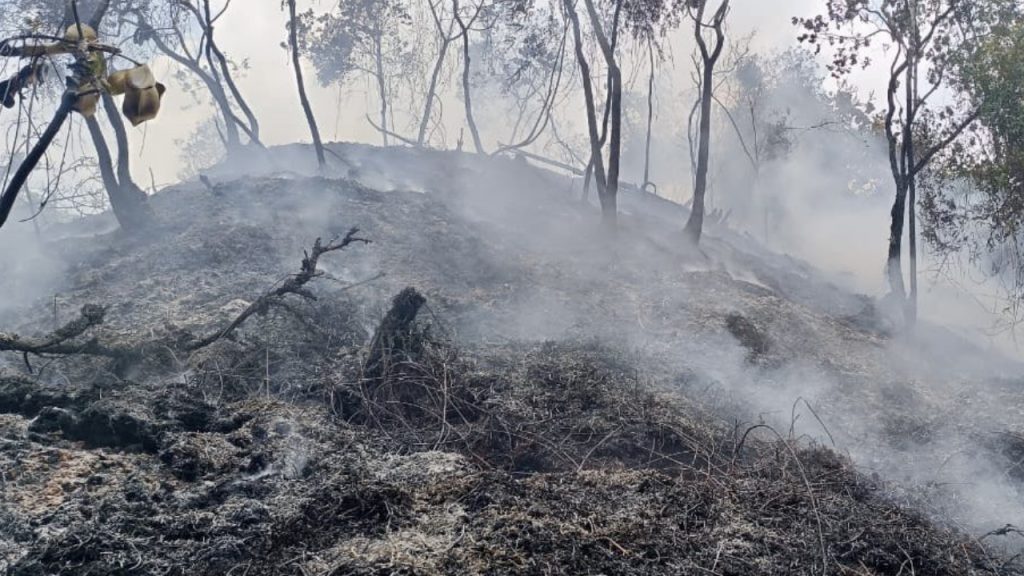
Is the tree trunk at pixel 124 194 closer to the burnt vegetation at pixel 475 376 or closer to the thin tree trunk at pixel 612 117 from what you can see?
the burnt vegetation at pixel 475 376

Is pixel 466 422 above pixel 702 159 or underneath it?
underneath

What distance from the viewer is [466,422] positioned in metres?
5.95

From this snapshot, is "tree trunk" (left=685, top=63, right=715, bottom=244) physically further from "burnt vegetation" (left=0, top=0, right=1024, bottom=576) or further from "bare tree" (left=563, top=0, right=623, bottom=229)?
"bare tree" (left=563, top=0, right=623, bottom=229)

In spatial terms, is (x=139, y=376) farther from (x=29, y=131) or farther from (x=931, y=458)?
(x=931, y=458)

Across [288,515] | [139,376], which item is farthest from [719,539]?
[139,376]

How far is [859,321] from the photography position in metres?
12.8

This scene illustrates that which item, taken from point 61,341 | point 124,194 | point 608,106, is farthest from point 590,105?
point 61,341

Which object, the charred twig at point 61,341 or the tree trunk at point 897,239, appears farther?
the tree trunk at point 897,239

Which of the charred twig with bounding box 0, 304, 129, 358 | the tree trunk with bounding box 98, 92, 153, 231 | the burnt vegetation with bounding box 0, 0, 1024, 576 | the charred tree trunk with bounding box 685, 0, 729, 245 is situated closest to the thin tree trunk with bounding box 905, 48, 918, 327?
the burnt vegetation with bounding box 0, 0, 1024, 576

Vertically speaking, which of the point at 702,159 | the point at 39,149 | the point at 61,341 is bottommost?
the point at 61,341

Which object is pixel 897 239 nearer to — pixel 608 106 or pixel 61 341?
pixel 608 106

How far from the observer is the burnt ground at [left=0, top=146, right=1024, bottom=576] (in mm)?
3859

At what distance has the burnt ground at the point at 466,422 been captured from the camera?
3.86 m

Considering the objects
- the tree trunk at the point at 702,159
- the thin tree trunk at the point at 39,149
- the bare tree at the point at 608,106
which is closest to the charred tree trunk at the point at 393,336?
the thin tree trunk at the point at 39,149
